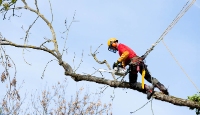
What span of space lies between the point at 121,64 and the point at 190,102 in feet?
4.68

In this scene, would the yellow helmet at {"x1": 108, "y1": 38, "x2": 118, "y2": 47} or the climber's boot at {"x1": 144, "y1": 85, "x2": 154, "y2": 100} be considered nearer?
the climber's boot at {"x1": 144, "y1": 85, "x2": 154, "y2": 100}

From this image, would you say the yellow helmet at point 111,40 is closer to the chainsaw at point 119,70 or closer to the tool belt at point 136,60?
the chainsaw at point 119,70

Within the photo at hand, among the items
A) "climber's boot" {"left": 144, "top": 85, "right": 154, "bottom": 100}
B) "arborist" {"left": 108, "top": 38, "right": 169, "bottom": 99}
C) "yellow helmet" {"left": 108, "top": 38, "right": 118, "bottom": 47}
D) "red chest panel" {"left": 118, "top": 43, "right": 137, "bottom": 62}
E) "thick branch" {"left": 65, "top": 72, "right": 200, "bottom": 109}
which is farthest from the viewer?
"yellow helmet" {"left": 108, "top": 38, "right": 118, "bottom": 47}

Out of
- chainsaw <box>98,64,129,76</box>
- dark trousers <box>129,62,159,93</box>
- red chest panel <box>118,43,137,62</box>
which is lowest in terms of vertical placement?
dark trousers <box>129,62,159,93</box>

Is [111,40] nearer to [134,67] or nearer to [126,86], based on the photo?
[134,67]

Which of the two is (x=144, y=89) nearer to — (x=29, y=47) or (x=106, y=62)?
(x=106, y=62)

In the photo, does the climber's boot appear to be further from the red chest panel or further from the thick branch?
the red chest panel

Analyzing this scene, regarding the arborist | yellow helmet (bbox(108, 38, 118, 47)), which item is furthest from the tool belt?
yellow helmet (bbox(108, 38, 118, 47))

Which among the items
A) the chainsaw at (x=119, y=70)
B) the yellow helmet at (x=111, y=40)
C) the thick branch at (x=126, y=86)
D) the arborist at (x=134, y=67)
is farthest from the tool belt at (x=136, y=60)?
the yellow helmet at (x=111, y=40)

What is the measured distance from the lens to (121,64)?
21.9 ft

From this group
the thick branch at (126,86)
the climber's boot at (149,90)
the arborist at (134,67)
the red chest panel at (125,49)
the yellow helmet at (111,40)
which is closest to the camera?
the thick branch at (126,86)

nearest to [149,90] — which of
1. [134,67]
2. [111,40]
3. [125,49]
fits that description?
[134,67]

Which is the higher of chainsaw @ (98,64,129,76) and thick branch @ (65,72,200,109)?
chainsaw @ (98,64,129,76)

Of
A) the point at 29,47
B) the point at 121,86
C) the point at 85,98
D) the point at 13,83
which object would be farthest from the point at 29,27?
the point at 85,98
